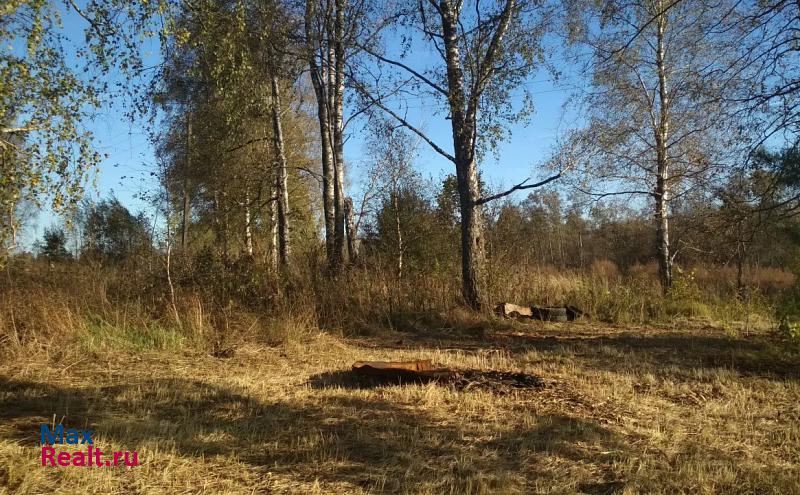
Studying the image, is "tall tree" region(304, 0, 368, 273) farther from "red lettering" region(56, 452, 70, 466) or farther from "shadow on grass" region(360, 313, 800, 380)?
"red lettering" region(56, 452, 70, 466)

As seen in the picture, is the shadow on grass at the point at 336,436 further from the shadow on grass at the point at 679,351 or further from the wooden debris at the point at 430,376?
the shadow on grass at the point at 679,351

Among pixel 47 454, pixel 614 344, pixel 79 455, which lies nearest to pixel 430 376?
pixel 79 455

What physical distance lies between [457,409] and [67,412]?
11.8ft

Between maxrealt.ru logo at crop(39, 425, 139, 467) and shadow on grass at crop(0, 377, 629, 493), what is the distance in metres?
0.10

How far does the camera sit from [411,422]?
14.9 feet

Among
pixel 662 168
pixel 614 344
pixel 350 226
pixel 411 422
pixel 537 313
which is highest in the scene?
pixel 662 168

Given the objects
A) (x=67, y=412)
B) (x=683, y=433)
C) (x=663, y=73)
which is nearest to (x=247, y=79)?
(x=67, y=412)

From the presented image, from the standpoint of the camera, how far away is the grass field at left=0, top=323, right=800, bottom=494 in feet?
11.1

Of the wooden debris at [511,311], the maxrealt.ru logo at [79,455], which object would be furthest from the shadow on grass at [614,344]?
the maxrealt.ru logo at [79,455]

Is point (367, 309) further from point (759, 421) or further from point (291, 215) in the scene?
point (759, 421)

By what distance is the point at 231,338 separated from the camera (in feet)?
26.2

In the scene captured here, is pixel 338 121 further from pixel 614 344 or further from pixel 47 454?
pixel 47 454

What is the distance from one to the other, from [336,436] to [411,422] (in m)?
0.73

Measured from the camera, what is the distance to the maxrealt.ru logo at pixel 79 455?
3.52 m
